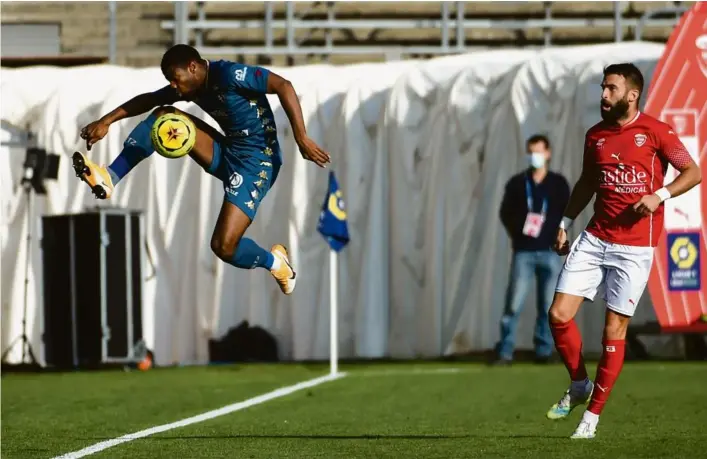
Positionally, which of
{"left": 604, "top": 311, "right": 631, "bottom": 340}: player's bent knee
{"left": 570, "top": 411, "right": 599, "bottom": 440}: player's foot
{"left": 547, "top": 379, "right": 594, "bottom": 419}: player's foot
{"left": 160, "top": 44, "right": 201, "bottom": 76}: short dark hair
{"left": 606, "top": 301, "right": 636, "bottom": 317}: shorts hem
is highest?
{"left": 160, "top": 44, "right": 201, "bottom": 76}: short dark hair

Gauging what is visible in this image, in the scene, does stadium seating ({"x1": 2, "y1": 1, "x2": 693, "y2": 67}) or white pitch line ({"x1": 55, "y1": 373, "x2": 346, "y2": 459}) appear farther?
stadium seating ({"x1": 2, "y1": 1, "x2": 693, "y2": 67})

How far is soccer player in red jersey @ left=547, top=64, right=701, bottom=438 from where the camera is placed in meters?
8.48

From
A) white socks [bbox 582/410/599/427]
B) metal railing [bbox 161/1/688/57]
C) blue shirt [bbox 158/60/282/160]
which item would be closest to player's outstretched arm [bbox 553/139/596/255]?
white socks [bbox 582/410/599/427]

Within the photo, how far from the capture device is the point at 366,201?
17938mm

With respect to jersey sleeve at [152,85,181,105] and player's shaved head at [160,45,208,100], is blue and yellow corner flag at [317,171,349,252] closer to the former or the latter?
jersey sleeve at [152,85,181,105]

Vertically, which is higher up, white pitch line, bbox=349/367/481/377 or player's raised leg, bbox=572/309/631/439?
player's raised leg, bbox=572/309/631/439

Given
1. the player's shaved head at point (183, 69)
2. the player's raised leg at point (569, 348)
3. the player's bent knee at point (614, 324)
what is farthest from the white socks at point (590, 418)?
the player's shaved head at point (183, 69)

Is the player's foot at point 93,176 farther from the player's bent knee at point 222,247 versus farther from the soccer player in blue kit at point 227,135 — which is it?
the player's bent knee at point 222,247

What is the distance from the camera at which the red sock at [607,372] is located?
869cm

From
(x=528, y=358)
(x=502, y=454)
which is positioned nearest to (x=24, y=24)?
(x=528, y=358)

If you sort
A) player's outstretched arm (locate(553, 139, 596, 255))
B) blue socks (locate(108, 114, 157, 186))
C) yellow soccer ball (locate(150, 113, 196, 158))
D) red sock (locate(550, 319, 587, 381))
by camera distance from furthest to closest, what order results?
blue socks (locate(108, 114, 157, 186)), red sock (locate(550, 319, 587, 381)), player's outstretched arm (locate(553, 139, 596, 255)), yellow soccer ball (locate(150, 113, 196, 158))

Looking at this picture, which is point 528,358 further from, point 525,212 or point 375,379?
point 375,379

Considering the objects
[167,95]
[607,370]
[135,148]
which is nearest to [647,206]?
[607,370]

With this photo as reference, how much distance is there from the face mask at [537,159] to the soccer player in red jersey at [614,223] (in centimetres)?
706
